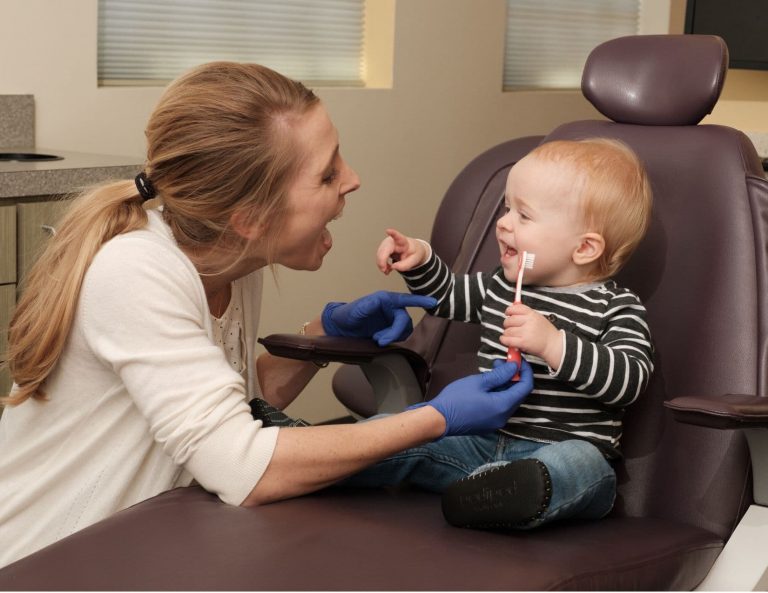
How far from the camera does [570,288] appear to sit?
1.68m

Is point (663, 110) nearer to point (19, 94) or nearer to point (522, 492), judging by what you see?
point (522, 492)

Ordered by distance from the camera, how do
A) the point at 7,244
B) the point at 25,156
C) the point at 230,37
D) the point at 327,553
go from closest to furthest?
1. the point at 327,553
2. the point at 7,244
3. the point at 25,156
4. the point at 230,37

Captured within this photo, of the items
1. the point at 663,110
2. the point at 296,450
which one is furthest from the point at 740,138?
the point at 296,450

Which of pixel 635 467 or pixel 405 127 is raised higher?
pixel 405 127

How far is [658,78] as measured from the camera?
181cm

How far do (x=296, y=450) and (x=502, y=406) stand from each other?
32 centimetres

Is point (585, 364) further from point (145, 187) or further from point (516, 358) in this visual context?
point (145, 187)

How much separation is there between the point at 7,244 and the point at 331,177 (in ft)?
2.88

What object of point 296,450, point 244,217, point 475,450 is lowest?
point 475,450

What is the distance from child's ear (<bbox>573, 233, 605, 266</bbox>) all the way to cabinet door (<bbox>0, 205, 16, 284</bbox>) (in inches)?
42.9

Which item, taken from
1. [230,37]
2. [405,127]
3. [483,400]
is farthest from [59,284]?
[405,127]

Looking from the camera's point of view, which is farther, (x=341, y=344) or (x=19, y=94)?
(x=19, y=94)

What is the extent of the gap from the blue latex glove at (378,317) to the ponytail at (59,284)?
0.48 metres

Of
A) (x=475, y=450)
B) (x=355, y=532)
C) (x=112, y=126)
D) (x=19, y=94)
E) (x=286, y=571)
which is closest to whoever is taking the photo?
(x=286, y=571)
